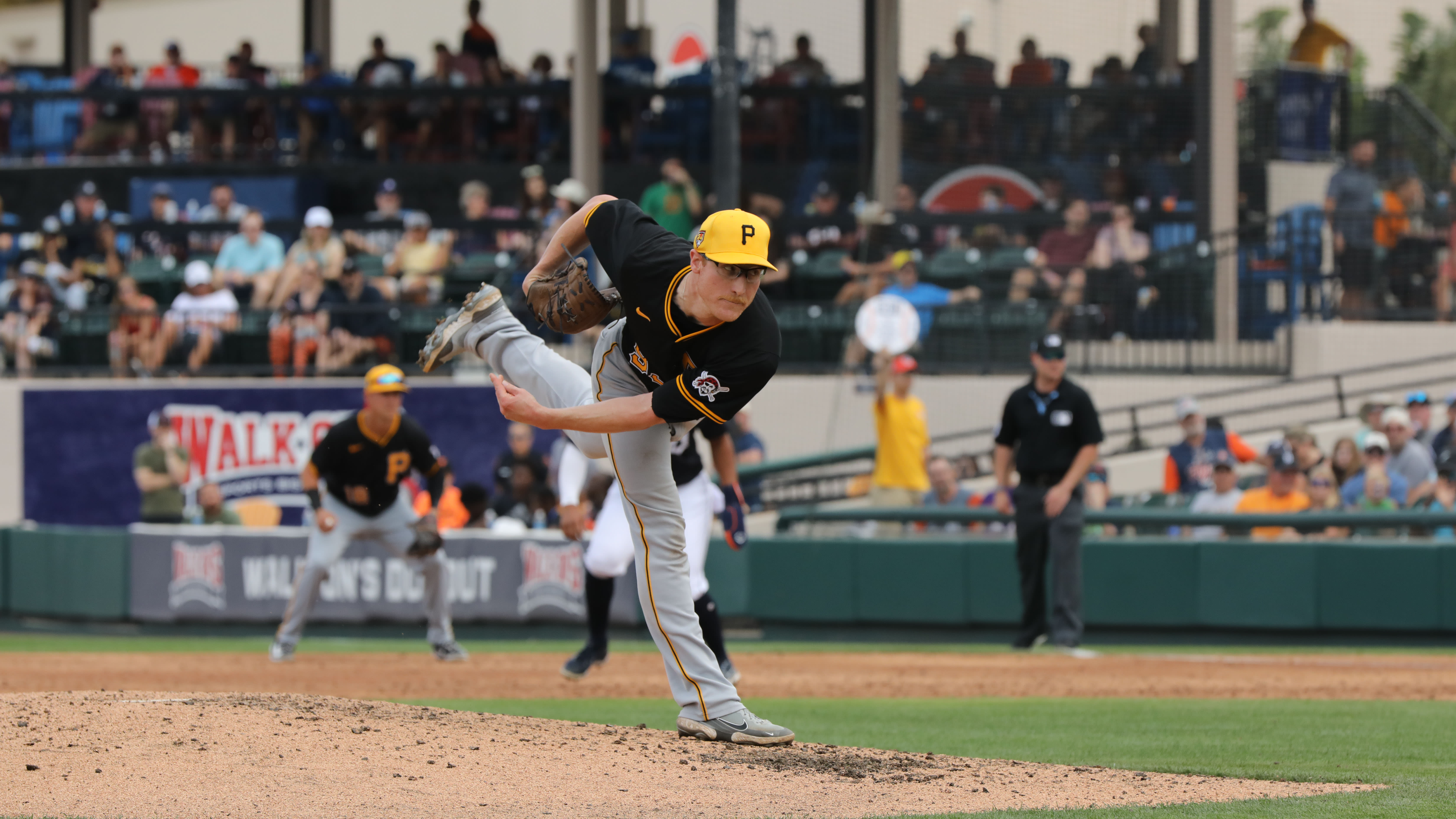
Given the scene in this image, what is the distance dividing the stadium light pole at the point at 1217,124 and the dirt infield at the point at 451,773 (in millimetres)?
13436

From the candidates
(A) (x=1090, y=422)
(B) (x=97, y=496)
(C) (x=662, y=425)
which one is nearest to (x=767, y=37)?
(B) (x=97, y=496)

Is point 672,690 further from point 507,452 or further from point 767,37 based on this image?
point 767,37

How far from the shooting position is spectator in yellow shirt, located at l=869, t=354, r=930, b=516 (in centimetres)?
1513

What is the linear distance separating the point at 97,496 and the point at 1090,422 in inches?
441

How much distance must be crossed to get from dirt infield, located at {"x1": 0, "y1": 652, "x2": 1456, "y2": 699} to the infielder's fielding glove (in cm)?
76

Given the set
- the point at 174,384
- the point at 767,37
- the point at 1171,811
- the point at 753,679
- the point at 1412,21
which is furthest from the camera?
the point at 1412,21

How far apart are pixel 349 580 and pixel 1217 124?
410 inches

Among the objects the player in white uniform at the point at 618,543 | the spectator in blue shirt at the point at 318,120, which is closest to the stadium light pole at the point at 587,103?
the spectator in blue shirt at the point at 318,120

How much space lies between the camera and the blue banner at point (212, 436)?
17.6m

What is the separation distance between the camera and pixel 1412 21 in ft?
114

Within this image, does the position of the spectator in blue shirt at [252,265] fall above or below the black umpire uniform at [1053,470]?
above

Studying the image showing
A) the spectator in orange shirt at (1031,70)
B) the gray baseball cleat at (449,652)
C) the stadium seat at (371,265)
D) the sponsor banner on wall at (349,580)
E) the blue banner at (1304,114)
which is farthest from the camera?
the spectator in orange shirt at (1031,70)

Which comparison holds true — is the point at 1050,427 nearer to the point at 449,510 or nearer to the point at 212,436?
the point at 449,510

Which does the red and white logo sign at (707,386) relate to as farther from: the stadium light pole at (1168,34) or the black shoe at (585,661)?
the stadium light pole at (1168,34)
